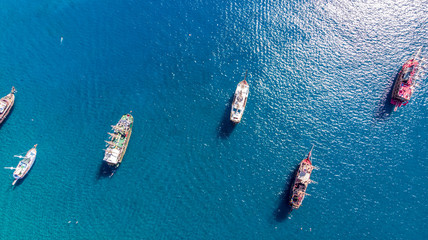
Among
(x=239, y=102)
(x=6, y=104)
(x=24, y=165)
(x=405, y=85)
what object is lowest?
(x=24, y=165)

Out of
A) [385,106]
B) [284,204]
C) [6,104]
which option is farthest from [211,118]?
[6,104]

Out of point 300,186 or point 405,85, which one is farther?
point 405,85

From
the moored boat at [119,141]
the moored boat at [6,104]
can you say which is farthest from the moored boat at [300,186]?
the moored boat at [6,104]

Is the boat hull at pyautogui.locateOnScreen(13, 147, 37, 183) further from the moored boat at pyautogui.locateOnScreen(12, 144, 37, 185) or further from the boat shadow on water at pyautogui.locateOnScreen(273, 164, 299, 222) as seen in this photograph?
the boat shadow on water at pyautogui.locateOnScreen(273, 164, 299, 222)

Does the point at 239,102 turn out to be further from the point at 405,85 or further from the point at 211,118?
the point at 405,85

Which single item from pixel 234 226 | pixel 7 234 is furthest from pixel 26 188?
pixel 234 226

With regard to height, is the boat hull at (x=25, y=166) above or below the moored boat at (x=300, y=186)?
below

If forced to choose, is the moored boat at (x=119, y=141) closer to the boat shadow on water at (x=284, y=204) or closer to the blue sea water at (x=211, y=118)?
the blue sea water at (x=211, y=118)
